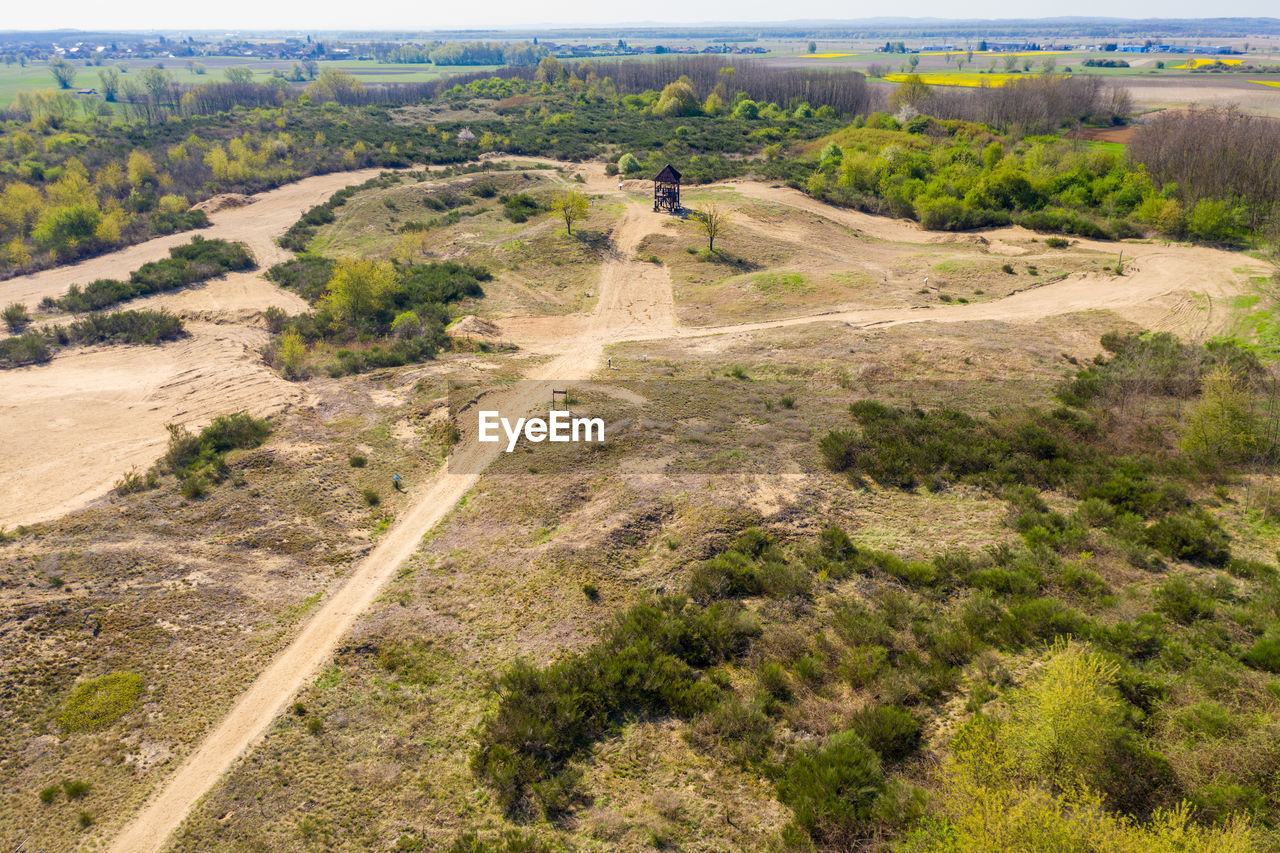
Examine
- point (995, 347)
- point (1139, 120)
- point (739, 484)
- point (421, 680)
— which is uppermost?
point (1139, 120)

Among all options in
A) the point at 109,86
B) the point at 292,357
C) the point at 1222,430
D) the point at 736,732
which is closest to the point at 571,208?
the point at 292,357

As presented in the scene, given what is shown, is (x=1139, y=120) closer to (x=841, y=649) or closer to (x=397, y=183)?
(x=397, y=183)

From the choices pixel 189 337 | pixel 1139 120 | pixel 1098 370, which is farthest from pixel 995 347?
pixel 1139 120

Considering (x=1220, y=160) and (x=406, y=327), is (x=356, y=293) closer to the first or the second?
(x=406, y=327)

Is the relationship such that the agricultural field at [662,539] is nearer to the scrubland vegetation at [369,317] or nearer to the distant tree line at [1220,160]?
the scrubland vegetation at [369,317]

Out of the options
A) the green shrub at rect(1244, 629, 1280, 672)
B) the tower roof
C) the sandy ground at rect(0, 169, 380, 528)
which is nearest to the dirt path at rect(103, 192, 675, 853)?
the sandy ground at rect(0, 169, 380, 528)

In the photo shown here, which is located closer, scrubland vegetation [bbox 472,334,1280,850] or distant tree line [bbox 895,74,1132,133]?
scrubland vegetation [bbox 472,334,1280,850]

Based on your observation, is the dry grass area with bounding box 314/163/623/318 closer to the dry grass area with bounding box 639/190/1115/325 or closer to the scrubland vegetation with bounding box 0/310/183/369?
the dry grass area with bounding box 639/190/1115/325
